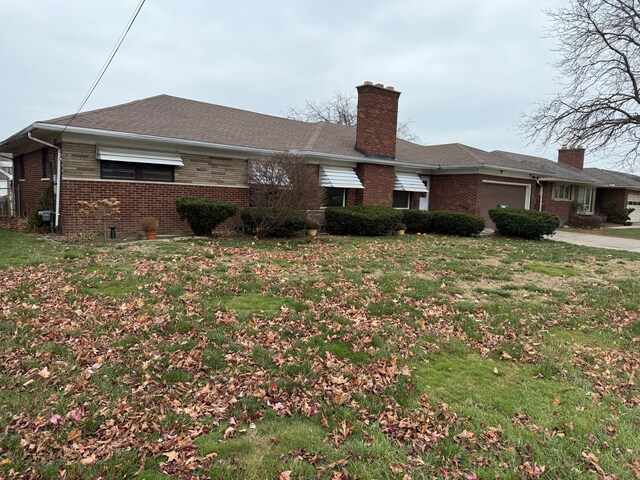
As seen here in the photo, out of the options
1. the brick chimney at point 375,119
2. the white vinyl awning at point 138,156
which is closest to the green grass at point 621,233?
the brick chimney at point 375,119

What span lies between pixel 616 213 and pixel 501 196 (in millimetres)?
15849

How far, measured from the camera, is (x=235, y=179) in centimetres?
1451

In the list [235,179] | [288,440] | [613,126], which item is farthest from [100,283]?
[613,126]

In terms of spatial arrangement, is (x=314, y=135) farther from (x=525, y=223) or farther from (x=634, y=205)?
(x=634, y=205)

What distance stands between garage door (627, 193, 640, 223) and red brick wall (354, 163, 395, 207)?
24.9 m

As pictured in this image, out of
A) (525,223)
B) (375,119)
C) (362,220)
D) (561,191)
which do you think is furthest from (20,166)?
(561,191)

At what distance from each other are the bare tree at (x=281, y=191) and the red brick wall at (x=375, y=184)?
16.5 ft

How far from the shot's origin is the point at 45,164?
13.3 meters

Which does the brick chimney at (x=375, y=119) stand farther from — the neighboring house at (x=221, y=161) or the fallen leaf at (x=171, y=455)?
the fallen leaf at (x=171, y=455)

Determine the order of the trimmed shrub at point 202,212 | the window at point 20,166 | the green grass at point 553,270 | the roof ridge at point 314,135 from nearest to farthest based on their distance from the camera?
1. the green grass at point 553,270
2. the trimmed shrub at point 202,212
3. the roof ridge at point 314,135
4. the window at point 20,166

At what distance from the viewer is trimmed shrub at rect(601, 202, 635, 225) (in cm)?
3023

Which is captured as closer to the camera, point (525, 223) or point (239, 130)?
point (525, 223)

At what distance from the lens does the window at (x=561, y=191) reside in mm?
25000

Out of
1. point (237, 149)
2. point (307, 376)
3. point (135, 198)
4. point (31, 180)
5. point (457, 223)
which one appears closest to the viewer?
point (307, 376)
